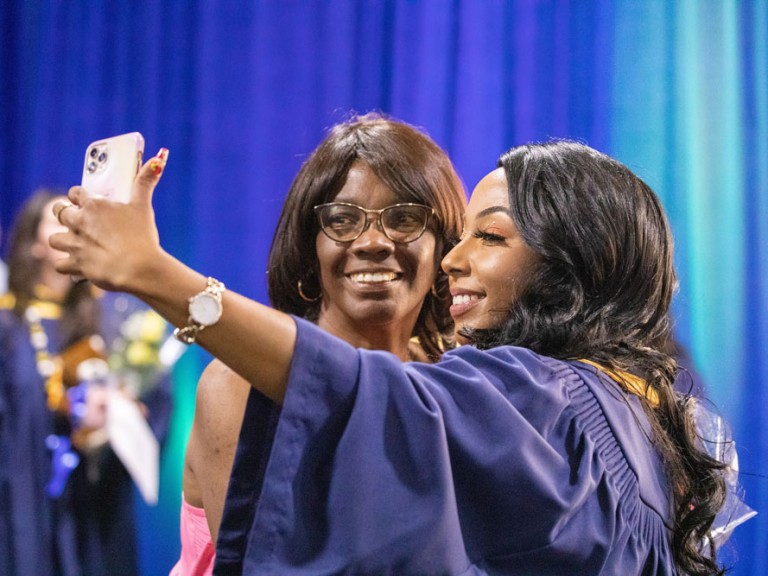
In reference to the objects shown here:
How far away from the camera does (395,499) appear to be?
3.22ft

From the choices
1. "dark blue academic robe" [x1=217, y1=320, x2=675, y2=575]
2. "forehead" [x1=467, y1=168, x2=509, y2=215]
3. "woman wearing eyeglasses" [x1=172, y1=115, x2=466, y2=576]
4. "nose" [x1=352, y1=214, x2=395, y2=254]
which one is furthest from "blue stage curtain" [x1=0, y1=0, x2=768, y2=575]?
"dark blue academic robe" [x1=217, y1=320, x2=675, y2=575]

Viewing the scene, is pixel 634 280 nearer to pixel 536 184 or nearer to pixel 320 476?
pixel 536 184

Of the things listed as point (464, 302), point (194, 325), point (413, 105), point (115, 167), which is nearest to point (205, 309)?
point (194, 325)

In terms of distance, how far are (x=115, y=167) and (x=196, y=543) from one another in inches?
38.9

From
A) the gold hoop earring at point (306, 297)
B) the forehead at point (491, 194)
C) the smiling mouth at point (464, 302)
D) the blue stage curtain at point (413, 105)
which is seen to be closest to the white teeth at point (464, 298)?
the smiling mouth at point (464, 302)

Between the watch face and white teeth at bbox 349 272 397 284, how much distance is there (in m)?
0.96

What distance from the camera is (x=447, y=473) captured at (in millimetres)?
1005

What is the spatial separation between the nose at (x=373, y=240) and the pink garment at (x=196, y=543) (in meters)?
0.58

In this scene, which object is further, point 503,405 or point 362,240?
point 362,240

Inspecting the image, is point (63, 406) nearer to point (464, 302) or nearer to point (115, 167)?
point (464, 302)

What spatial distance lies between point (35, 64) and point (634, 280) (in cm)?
244

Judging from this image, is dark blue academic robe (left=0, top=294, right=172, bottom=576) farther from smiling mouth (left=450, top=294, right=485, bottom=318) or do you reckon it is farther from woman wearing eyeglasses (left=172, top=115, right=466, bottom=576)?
smiling mouth (left=450, top=294, right=485, bottom=318)

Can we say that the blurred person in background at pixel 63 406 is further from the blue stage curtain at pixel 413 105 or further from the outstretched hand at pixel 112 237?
the outstretched hand at pixel 112 237

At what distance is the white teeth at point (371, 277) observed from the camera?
187cm
